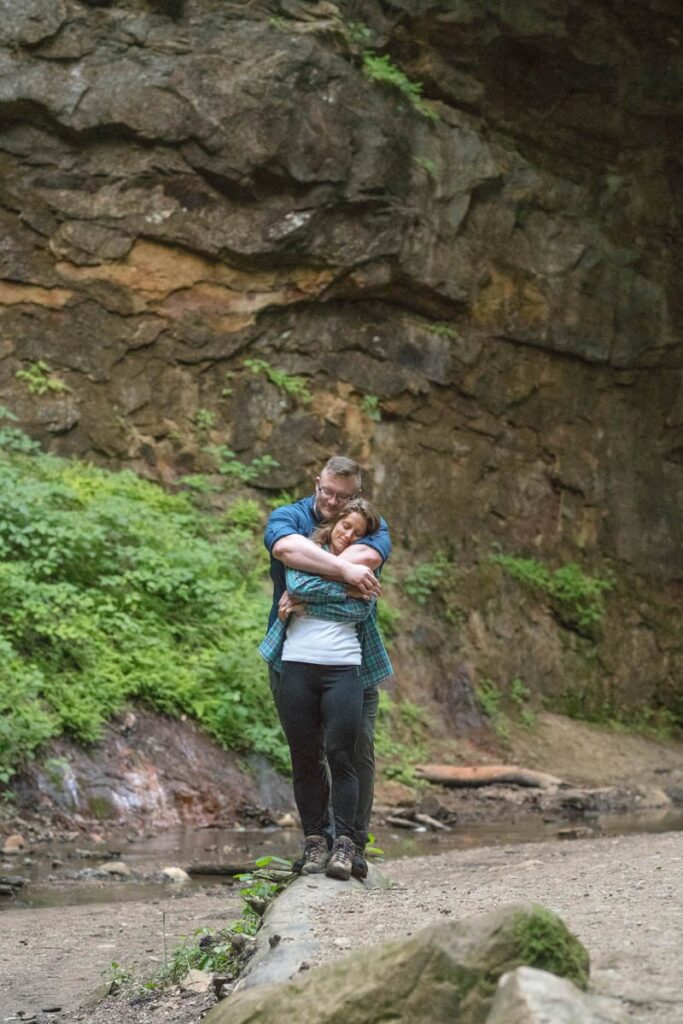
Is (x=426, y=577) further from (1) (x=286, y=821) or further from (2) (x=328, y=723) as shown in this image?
(2) (x=328, y=723)

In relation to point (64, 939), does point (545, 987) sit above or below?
above

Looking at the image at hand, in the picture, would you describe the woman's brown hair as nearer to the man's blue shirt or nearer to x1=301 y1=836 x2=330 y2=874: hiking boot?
the man's blue shirt

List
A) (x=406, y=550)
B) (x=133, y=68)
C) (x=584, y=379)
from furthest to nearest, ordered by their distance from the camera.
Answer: (x=584, y=379)
(x=406, y=550)
(x=133, y=68)

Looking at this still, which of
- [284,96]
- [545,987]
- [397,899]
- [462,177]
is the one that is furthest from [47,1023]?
[462,177]

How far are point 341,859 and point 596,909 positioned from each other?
1251 mm

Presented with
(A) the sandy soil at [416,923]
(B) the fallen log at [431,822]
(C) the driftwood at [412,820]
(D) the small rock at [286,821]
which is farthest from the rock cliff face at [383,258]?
(A) the sandy soil at [416,923]

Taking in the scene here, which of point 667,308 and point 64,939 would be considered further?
point 667,308

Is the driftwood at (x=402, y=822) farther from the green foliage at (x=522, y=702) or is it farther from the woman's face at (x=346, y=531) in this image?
the woman's face at (x=346, y=531)

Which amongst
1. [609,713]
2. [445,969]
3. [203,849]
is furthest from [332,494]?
[609,713]

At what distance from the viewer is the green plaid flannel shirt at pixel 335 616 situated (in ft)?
18.6

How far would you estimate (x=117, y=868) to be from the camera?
29.3 ft

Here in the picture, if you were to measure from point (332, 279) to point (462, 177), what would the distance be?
8.86ft

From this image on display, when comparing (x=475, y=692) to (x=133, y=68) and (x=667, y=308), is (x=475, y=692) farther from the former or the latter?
(x=133, y=68)

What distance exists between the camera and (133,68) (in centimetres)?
1709
